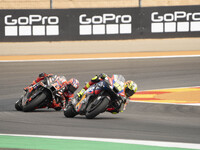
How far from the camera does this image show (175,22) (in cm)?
2338

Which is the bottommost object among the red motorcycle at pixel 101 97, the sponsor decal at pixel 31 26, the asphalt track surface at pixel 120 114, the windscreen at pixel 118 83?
the asphalt track surface at pixel 120 114

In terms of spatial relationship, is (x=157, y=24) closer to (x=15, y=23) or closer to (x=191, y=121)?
(x=15, y=23)

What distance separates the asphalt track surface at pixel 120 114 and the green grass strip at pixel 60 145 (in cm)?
52

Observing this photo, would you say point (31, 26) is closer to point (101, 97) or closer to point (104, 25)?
point (104, 25)

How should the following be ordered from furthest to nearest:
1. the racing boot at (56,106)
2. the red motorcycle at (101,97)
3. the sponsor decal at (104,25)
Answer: the sponsor decal at (104,25), the racing boot at (56,106), the red motorcycle at (101,97)

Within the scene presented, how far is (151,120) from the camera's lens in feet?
31.1

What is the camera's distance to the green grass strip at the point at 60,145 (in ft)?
22.3

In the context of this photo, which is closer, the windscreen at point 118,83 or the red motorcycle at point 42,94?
the windscreen at point 118,83

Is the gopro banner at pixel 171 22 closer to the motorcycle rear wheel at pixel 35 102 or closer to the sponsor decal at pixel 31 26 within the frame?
the sponsor decal at pixel 31 26

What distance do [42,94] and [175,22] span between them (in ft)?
45.9

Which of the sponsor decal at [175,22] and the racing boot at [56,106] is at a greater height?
the sponsor decal at [175,22]

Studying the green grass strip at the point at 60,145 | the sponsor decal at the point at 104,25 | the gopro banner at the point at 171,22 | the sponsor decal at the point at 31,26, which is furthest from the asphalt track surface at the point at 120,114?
the gopro banner at the point at 171,22

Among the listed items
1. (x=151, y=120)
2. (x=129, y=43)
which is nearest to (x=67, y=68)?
(x=129, y=43)

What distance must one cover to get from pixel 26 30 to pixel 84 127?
14.7 metres
